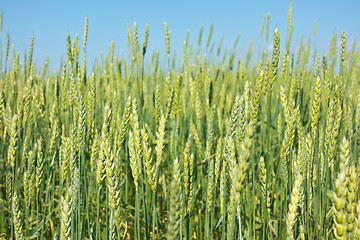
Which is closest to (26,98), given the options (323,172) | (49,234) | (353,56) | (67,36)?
(67,36)

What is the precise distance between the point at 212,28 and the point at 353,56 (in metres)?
1.21

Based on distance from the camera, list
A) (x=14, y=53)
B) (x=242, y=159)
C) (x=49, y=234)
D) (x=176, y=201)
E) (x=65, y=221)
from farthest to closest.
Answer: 1. (x=14, y=53)
2. (x=49, y=234)
3. (x=65, y=221)
4. (x=242, y=159)
5. (x=176, y=201)

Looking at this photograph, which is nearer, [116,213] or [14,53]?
[116,213]

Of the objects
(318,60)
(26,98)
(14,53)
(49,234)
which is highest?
(14,53)

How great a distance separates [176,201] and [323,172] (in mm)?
878

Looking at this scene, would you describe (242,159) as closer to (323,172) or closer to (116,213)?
(116,213)

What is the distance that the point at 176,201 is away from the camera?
0.42m

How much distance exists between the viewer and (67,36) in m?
1.40

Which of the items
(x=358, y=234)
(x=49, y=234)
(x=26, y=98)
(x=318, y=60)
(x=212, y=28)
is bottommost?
(x=49, y=234)

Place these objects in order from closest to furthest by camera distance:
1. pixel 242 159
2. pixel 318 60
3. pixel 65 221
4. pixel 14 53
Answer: pixel 242 159 < pixel 65 221 < pixel 318 60 < pixel 14 53

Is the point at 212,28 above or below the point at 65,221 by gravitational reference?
above

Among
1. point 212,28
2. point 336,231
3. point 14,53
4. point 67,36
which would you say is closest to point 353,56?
point 212,28

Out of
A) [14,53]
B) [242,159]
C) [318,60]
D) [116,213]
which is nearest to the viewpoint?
[242,159]

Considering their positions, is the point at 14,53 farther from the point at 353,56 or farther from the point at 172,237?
the point at 353,56
